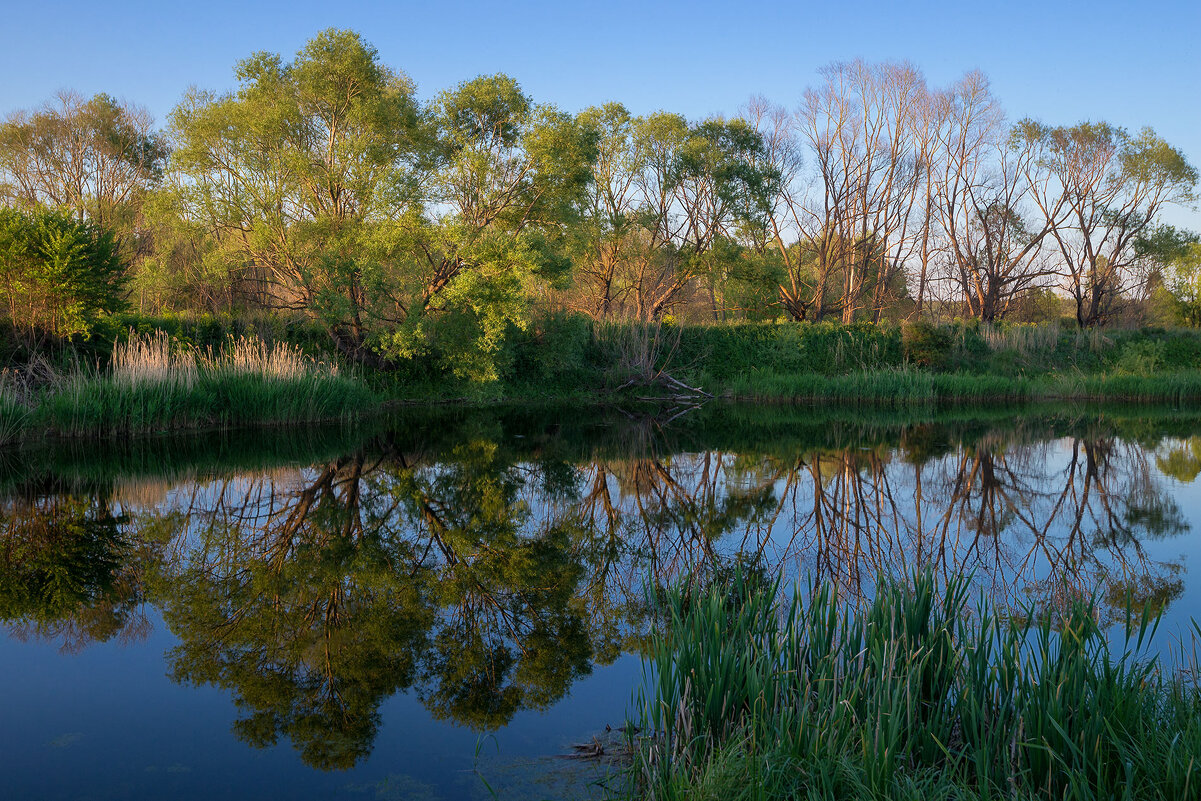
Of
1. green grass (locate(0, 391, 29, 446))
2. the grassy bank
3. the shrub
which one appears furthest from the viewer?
the shrub

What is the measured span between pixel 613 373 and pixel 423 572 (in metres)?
16.4

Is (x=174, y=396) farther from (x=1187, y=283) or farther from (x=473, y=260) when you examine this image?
(x=1187, y=283)

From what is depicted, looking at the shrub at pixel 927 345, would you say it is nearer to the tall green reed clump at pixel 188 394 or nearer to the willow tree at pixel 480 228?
the willow tree at pixel 480 228

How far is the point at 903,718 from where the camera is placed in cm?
270

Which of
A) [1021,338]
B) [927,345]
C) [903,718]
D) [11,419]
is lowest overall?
[903,718]

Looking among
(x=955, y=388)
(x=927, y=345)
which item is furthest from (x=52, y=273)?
(x=927, y=345)

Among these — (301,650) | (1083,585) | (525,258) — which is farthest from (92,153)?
(1083,585)

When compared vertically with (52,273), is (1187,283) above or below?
above

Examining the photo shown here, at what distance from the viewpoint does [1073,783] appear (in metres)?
2.24

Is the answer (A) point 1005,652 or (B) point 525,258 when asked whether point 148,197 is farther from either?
(A) point 1005,652

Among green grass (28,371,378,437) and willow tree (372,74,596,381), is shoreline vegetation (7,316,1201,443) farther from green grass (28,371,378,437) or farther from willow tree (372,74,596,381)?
willow tree (372,74,596,381)

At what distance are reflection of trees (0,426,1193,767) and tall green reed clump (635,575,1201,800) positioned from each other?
1.22 feet

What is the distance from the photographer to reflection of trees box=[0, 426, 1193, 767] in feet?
12.2

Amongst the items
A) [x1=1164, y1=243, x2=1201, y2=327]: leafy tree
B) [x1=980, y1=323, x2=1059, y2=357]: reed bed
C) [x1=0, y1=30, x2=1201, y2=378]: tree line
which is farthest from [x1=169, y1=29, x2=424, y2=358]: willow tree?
[x1=1164, y1=243, x2=1201, y2=327]: leafy tree
